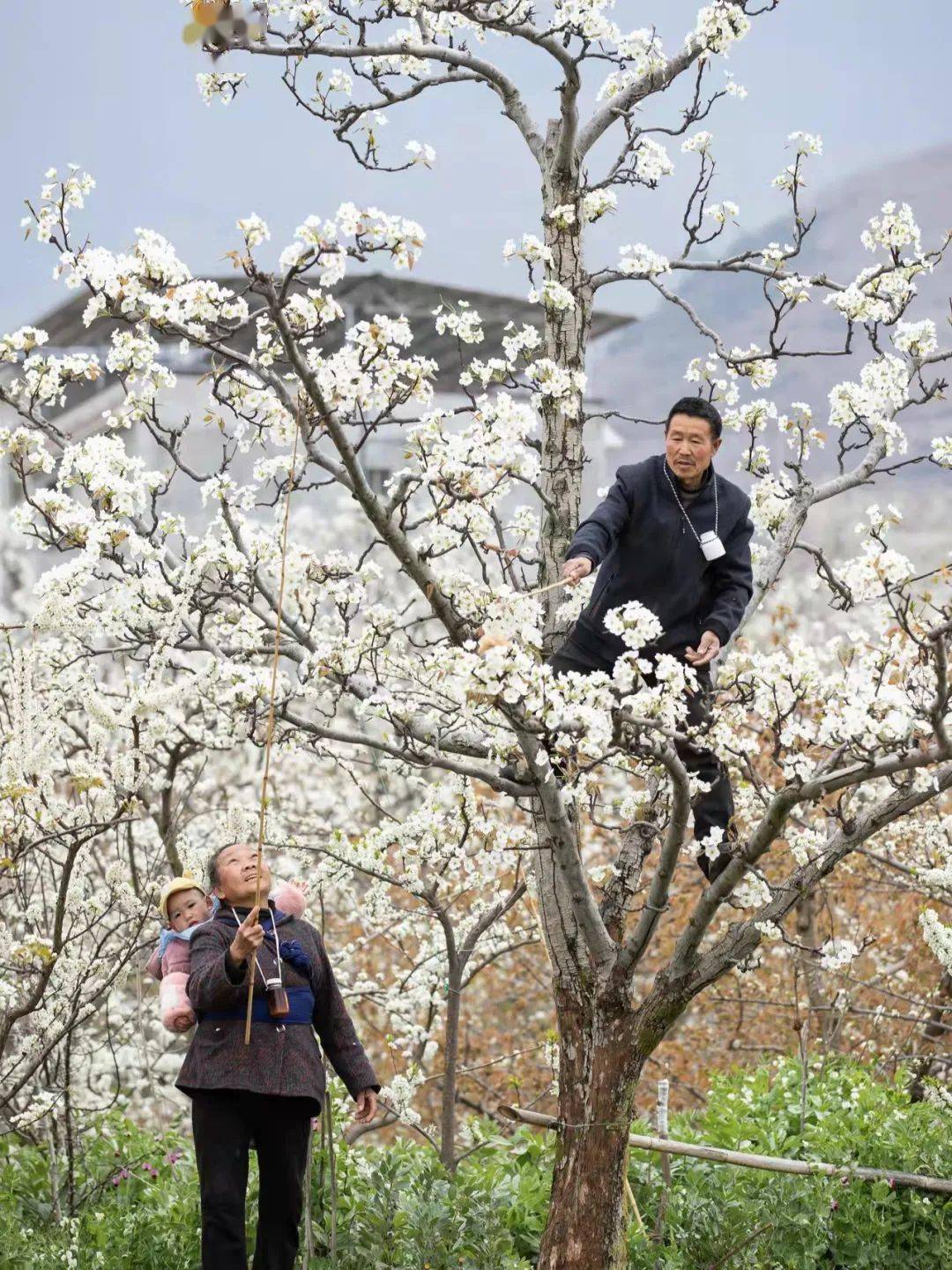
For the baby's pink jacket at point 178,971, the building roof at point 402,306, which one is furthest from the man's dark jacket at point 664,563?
the building roof at point 402,306

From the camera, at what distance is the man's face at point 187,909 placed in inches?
142

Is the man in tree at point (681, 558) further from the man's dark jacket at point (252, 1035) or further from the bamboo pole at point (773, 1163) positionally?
the man's dark jacket at point (252, 1035)

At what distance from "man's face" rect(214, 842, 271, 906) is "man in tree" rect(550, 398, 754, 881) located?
1114 millimetres

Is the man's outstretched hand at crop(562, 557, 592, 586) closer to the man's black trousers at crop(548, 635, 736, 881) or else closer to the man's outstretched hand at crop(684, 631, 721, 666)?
the man's outstretched hand at crop(684, 631, 721, 666)

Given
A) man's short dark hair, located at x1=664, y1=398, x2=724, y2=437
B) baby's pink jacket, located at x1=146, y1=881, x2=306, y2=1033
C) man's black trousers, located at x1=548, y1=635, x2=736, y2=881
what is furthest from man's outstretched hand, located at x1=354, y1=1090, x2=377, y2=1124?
man's short dark hair, located at x1=664, y1=398, x2=724, y2=437

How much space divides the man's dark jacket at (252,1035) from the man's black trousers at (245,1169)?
7 centimetres

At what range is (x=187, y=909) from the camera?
3.62 meters

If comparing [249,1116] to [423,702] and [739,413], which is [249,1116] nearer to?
[423,702]

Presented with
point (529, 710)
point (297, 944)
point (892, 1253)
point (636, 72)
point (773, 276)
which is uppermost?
point (636, 72)

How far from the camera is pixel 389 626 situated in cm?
421

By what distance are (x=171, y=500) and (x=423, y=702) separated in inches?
945

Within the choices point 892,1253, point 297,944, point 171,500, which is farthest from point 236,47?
point 171,500

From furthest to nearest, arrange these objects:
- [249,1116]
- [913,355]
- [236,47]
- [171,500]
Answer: [171,500], [913,355], [236,47], [249,1116]

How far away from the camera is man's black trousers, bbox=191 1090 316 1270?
130 inches
